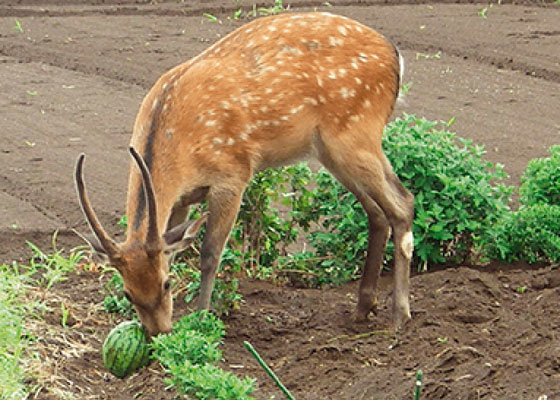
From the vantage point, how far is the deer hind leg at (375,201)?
7043 mm

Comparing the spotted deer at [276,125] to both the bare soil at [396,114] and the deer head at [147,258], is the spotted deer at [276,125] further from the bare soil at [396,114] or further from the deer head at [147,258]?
the bare soil at [396,114]

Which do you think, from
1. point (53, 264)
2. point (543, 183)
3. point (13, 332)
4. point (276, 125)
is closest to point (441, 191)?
point (543, 183)

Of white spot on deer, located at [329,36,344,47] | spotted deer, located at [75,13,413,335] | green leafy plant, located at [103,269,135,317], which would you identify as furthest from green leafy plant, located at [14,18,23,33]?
white spot on deer, located at [329,36,344,47]

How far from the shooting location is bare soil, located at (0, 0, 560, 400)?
A: 6207 mm

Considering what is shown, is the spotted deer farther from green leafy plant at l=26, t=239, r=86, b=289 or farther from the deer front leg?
green leafy plant at l=26, t=239, r=86, b=289

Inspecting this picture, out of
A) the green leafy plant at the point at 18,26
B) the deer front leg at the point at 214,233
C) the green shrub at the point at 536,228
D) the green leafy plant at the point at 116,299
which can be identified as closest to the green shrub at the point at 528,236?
the green shrub at the point at 536,228

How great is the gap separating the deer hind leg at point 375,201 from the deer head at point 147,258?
1.13 metres

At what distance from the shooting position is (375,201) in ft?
23.8

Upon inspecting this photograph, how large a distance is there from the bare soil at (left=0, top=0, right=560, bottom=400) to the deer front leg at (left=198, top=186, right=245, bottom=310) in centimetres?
39

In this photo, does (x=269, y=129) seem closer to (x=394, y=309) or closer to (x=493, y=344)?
(x=394, y=309)

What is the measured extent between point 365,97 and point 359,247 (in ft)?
4.18

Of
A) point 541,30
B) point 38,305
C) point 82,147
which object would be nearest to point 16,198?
point 82,147

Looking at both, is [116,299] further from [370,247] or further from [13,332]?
[370,247]

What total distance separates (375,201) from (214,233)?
103 centimetres
